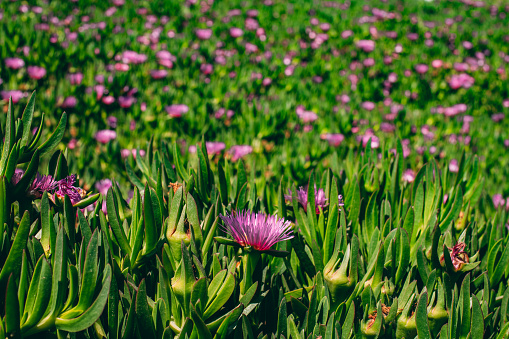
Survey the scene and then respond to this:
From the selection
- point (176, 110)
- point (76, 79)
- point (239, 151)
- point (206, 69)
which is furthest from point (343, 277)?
point (206, 69)

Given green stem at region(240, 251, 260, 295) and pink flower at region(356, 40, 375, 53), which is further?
pink flower at region(356, 40, 375, 53)

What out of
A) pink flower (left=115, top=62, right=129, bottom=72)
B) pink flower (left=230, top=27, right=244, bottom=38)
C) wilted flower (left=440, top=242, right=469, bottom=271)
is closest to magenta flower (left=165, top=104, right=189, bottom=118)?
pink flower (left=115, top=62, right=129, bottom=72)

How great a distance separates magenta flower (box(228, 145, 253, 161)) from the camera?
1739mm

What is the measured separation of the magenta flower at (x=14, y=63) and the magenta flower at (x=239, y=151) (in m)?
1.37

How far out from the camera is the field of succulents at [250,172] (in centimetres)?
64

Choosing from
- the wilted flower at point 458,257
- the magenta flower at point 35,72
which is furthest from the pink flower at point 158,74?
the wilted flower at point 458,257

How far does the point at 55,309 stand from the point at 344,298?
1.58 feet

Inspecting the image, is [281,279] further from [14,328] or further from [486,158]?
[486,158]

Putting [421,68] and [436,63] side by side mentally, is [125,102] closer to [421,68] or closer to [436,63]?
[421,68]

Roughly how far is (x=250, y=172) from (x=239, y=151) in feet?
1.52

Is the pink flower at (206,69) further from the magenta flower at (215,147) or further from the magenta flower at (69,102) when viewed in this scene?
the magenta flower at (215,147)

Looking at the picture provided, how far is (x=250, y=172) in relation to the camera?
4.30 ft

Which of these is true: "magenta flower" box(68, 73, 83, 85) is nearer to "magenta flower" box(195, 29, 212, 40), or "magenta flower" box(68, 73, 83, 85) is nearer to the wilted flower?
"magenta flower" box(195, 29, 212, 40)

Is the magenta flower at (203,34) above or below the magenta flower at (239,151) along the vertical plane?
above
